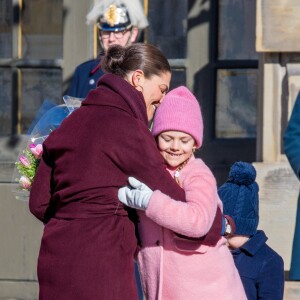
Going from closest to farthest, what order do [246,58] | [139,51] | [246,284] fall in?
[139,51], [246,284], [246,58]

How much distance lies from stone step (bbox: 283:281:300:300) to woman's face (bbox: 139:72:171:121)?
2.09 m

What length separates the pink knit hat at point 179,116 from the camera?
15.1ft

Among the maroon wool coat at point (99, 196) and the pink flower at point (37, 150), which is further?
the pink flower at point (37, 150)

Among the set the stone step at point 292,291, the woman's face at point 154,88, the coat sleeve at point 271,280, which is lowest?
the stone step at point 292,291

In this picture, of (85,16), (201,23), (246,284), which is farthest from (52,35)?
(246,284)

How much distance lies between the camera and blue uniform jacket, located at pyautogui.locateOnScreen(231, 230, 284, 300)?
17.3 ft

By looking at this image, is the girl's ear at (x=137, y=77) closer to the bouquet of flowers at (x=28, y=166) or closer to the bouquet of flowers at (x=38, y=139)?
the bouquet of flowers at (x=38, y=139)

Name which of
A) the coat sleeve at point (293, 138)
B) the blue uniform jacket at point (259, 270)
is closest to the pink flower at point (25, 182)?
the blue uniform jacket at point (259, 270)

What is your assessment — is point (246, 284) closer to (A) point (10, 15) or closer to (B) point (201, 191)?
(B) point (201, 191)

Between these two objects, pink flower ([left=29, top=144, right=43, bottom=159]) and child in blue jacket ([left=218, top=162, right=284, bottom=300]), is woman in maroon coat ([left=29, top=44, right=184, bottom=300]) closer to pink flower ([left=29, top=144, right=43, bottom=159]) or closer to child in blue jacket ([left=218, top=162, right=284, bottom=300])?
pink flower ([left=29, top=144, right=43, bottom=159])

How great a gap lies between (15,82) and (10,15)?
428 mm

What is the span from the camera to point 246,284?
5281 millimetres

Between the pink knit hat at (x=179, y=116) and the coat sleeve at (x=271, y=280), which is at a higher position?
the pink knit hat at (x=179, y=116)

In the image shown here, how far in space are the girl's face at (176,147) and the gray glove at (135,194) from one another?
0.21m
